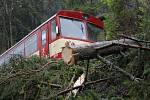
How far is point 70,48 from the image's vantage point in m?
7.68

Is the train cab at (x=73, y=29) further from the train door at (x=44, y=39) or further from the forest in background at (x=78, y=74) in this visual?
the forest in background at (x=78, y=74)

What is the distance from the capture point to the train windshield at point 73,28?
15.4 metres

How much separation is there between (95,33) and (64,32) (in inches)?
53.7

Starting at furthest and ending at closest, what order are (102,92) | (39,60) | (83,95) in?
(39,60)
(102,92)
(83,95)

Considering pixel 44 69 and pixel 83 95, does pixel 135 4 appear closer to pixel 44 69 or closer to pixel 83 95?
pixel 44 69

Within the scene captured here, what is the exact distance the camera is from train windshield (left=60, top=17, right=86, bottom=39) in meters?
15.4

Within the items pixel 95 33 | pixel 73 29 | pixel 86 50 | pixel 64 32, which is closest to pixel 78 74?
pixel 86 50

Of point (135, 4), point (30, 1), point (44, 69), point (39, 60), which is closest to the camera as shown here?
point (44, 69)

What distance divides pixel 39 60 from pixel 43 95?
1.58 meters

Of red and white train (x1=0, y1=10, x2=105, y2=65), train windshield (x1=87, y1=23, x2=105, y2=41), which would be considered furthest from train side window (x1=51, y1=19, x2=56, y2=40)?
train windshield (x1=87, y1=23, x2=105, y2=41)

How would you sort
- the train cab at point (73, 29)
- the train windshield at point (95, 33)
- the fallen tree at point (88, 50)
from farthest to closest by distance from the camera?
1. the train windshield at point (95, 33)
2. the train cab at point (73, 29)
3. the fallen tree at point (88, 50)

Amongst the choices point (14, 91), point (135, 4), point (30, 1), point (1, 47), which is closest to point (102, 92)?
point (14, 91)

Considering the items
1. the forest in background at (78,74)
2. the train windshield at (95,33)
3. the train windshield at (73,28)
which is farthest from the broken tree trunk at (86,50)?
the train windshield at (95,33)

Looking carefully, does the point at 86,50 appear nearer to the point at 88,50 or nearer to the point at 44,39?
the point at 88,50
